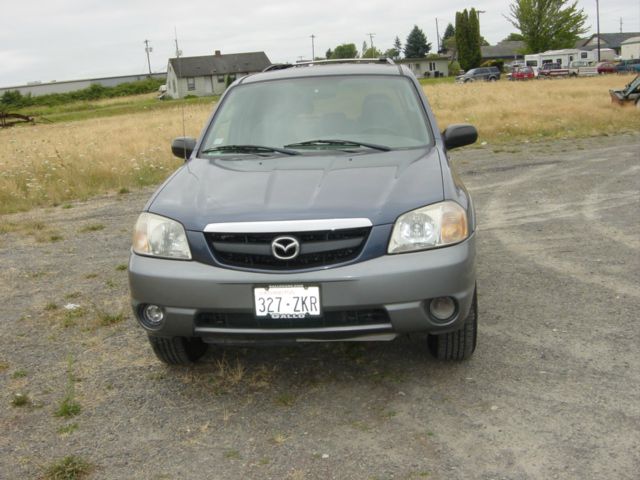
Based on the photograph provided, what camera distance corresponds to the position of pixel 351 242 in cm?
324

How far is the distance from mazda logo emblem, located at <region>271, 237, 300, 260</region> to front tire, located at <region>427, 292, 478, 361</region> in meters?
0.98

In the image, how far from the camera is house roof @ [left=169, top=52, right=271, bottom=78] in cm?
8500

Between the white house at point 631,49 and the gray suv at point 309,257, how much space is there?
87755 millimetres

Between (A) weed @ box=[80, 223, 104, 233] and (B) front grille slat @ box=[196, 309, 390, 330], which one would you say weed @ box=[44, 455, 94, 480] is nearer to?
(B) front grille slat @ box=[196, 309, 390, 330]

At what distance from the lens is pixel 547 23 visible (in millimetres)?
71375

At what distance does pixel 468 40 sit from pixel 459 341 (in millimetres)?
83558

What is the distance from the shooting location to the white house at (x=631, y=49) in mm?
81931

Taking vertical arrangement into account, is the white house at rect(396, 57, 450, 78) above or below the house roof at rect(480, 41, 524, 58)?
below

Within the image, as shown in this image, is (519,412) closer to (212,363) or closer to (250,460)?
(250,460)

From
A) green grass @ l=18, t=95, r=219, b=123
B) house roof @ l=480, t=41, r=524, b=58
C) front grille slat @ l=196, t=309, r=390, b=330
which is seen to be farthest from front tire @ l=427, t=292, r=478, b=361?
house roof @ l=480, t=41, r=524, b=58

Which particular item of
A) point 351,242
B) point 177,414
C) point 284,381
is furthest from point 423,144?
point 177,414

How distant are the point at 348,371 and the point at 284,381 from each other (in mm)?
357

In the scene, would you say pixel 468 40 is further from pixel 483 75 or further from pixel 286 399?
pixel 286 399

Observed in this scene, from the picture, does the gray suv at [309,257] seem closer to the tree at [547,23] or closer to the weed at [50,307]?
the weed at [50,307]
